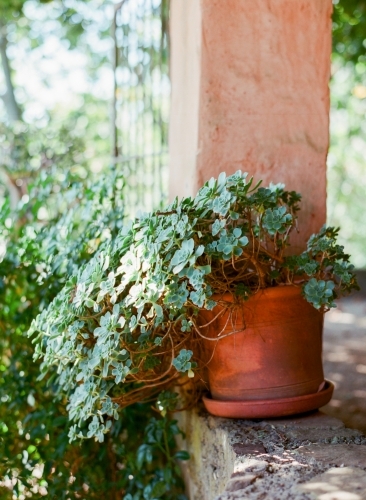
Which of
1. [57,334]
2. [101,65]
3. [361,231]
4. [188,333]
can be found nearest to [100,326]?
[57,334]

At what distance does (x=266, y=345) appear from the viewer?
2070mm

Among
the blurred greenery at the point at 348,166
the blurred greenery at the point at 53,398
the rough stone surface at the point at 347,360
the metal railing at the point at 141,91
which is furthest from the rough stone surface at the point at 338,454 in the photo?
the blurred greenery at the point at 348,166

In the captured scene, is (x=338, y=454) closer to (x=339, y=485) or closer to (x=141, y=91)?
(x=339, y=485)

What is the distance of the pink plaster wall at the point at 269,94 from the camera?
7.54 feet

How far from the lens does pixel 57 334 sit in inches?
77.6

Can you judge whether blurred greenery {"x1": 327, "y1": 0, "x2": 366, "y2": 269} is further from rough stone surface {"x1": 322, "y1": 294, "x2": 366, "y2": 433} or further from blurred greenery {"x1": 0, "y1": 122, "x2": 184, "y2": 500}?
blurred greenery {"x1": 0, "y1": 122, "x2": 184, "y2": 500}

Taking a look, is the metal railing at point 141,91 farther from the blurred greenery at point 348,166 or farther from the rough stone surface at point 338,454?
the blurred greenery at point 348,166

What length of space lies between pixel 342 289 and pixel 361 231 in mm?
10854

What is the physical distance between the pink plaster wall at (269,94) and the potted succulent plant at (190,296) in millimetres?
218

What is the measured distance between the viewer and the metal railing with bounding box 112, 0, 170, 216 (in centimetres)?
372

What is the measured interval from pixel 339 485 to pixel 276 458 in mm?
280

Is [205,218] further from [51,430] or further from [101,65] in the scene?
[101,65]

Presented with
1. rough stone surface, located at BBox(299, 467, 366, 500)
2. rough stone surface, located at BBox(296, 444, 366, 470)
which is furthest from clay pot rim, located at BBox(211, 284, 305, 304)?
rough stone surface, located at BBox(299, 467, 366, 500)

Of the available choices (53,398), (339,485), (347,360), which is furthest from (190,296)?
(347,360)
